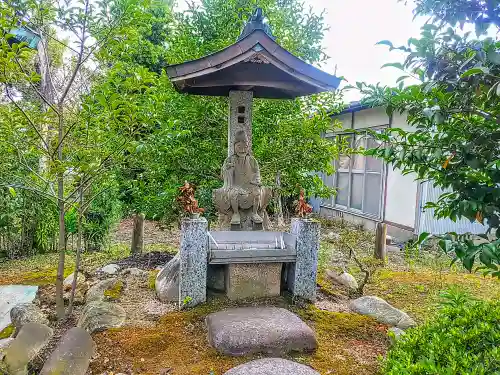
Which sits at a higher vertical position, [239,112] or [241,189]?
[239,112]

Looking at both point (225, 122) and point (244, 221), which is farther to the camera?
point (225, 122)

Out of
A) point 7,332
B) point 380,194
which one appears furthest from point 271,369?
point 380,194

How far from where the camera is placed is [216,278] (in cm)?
384

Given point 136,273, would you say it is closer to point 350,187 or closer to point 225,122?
point 225,122

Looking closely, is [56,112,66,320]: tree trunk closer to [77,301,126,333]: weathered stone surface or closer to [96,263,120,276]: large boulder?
[77,301,126,333]: weathered stone surface

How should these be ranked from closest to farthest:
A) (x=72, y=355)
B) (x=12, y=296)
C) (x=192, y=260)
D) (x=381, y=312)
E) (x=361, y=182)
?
1. (x=72, y=355)
2. (x=192, y=260)
3. (x=381, y=312)
4. (x=12, y=296)
5. (x=361, y=182)

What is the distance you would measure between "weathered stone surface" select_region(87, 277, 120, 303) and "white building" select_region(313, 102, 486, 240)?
424cm

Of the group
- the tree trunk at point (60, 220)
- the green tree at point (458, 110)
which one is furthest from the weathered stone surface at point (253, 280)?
the green tree at point (458, 110)

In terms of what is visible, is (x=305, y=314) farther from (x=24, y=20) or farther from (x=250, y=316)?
(x=24, y=20)

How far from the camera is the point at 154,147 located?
316 cm

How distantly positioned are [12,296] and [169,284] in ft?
6.55

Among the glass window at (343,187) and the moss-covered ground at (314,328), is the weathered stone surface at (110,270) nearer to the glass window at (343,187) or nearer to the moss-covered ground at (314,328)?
the moss-covered ground at (314,328)

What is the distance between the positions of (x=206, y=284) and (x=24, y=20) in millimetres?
2866

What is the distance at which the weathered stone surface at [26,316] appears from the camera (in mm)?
3145
